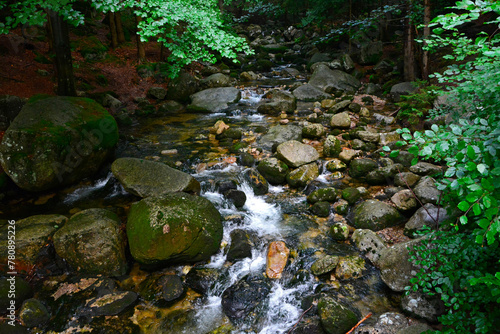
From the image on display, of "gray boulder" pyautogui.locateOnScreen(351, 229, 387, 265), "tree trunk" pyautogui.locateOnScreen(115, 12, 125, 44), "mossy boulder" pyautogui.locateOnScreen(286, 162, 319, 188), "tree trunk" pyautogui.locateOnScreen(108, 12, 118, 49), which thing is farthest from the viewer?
"tree trunk" pyautogui.locateOnScreen(115, 12, 125, 44)

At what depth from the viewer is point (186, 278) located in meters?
4.77

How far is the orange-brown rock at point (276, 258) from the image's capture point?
15.9ft

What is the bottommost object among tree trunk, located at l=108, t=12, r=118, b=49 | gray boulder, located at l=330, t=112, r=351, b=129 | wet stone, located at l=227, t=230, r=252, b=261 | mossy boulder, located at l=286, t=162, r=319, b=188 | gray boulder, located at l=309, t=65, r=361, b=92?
wet stone, located at l=227, t=230, r=252, b=261

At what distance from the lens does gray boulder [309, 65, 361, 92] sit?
1449cm

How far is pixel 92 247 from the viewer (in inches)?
187

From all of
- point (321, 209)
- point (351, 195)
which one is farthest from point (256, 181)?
point (351, 195)

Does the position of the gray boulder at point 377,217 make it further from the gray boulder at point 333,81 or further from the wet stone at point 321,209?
the gray boulder at point 333,81

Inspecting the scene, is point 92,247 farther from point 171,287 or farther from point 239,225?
point 239,225

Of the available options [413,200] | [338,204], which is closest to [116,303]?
[338,204]

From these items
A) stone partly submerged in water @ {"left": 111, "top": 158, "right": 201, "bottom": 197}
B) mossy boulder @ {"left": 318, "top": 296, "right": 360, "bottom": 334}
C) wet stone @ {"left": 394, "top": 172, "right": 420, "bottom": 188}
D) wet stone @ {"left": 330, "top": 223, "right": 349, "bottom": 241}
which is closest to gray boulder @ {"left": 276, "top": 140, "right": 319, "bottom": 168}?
wet stone @ {"left": 394, "top": 172, "right": 420, "bottom": 188}

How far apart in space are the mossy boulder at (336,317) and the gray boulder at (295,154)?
411 centimetres

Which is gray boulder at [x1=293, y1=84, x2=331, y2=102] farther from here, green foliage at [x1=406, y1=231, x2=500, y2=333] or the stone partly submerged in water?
green foliage at [x1=406, y1=231, x2=500, y2=333]

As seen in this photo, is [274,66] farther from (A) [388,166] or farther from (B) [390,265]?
(B) [390,265]

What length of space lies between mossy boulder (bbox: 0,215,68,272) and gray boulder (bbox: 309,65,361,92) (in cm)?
1292
